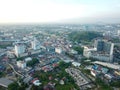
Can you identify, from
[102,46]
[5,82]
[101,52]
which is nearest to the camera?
[5,82]

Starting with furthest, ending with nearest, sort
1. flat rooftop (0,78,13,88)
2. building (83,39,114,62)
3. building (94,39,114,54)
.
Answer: building (94,39,114,54) → building (83,39,114,62) → flat rooftop (0,78,13,88)

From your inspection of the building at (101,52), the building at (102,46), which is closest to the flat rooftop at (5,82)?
the building at (101,52)

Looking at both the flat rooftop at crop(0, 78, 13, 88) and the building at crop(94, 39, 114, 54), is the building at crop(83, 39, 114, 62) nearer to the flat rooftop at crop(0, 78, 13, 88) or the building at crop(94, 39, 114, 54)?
the building at crop(94, 39, 114, 54)

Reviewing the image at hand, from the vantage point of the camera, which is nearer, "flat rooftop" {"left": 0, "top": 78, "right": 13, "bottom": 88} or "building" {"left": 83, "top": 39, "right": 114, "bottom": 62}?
"flat rooftop" {"left": 0, "top": 78, "right": 13, "bottom": 88}

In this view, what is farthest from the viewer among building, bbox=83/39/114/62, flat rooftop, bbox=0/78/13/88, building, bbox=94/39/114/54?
building, bbox=94/39/114/54

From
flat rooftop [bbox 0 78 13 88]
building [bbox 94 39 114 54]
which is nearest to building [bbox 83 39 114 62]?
building [bbox 94 39 114 54]

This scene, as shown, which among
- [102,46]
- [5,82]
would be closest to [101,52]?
[102,46]

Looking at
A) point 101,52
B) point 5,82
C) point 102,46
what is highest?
point 102,46

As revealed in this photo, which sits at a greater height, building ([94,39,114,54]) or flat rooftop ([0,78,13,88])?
building ([94,39,114,54])

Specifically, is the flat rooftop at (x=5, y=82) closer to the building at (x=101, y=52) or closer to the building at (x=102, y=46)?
the building at (x=101, y=52)

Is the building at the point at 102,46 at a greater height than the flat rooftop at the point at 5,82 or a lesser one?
greater

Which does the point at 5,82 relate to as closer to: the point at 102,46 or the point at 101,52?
the point at 101,52
